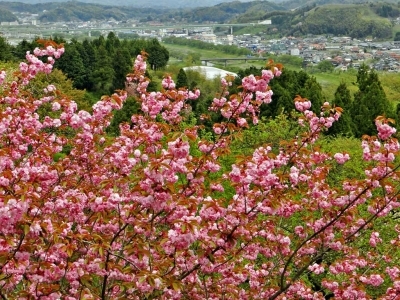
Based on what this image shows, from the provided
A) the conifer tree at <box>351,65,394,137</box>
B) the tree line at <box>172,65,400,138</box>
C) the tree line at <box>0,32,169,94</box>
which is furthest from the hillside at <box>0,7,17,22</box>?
the conifer tree at <box>351,65,394,137</box>

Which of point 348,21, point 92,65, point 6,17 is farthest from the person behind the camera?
point 6,17

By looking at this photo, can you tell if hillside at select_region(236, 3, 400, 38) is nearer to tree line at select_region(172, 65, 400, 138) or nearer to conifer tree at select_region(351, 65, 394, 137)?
tree line at select_region(172, 65, 400, 138)

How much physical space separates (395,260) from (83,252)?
644 cm

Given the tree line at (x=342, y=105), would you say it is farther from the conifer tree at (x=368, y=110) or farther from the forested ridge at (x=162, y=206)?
the forested ridge at (x=162, y=206)

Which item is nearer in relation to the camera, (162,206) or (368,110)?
(162,206)

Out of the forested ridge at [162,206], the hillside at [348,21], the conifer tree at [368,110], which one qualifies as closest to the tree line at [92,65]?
the conifer tree at [368,110]

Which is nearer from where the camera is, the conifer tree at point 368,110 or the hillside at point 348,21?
the conifer tree at point 368,110

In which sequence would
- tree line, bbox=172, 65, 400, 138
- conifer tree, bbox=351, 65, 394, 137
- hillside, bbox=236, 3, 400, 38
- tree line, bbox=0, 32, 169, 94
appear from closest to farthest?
tree line, bbox=172, 65, 400, 138 < conifer tree, bbox=351, 65, 394, 137 < tree line, bbox=0, 32, 169, 94 < hillside, bbox=236, 3, 400, 38

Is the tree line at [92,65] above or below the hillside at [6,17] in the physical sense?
below

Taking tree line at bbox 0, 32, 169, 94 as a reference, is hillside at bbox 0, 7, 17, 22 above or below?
above

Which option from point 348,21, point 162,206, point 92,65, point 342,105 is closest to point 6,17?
point 348,21

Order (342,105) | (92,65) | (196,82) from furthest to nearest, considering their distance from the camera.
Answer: (196,82) < (92,65) < (342,105)

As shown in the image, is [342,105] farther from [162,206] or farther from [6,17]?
[6,17]

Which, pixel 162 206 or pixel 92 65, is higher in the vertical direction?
pixel 162 206
